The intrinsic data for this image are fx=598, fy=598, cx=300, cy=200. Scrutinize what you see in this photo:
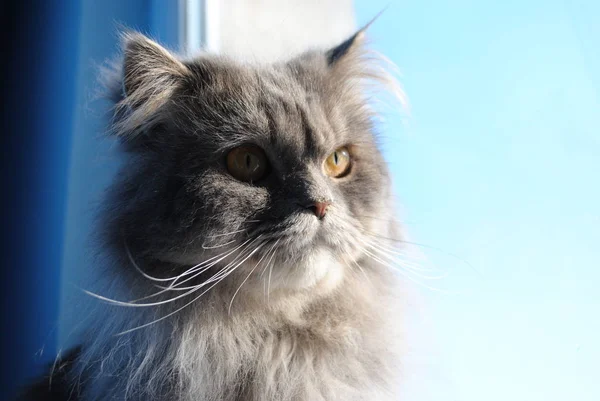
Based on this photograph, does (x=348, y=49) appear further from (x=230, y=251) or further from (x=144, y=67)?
(x=230, y=251)

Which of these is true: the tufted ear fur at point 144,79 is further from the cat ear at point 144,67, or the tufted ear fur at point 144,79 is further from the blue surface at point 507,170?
the blue surface at point 507,170

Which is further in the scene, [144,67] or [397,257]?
[397,257]

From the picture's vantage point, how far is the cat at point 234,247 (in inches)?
45.8

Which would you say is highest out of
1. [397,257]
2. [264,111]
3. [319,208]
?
[264,111]

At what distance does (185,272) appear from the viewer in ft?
3.74

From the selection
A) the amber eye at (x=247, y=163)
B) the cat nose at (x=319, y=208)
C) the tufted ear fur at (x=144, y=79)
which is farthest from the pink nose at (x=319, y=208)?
the tufted ear fur at (x=144, y=79)

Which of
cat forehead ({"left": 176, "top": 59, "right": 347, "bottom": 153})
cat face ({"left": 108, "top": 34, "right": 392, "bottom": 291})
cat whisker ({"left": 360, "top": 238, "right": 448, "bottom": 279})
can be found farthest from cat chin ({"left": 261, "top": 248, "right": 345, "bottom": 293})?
cat forehead ({"left": 176, "top": 59, "right": 347, "bottom": 153})

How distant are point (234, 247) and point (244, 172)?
0.17 metres

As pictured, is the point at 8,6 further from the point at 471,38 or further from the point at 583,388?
the point at 583,388

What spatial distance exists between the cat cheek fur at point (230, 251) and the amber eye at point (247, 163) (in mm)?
15

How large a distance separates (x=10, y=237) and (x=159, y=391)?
121 centimetres

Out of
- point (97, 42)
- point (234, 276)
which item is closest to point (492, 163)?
point (234, 276)

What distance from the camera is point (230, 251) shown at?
1.14 m

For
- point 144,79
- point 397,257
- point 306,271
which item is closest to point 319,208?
point 306,271
